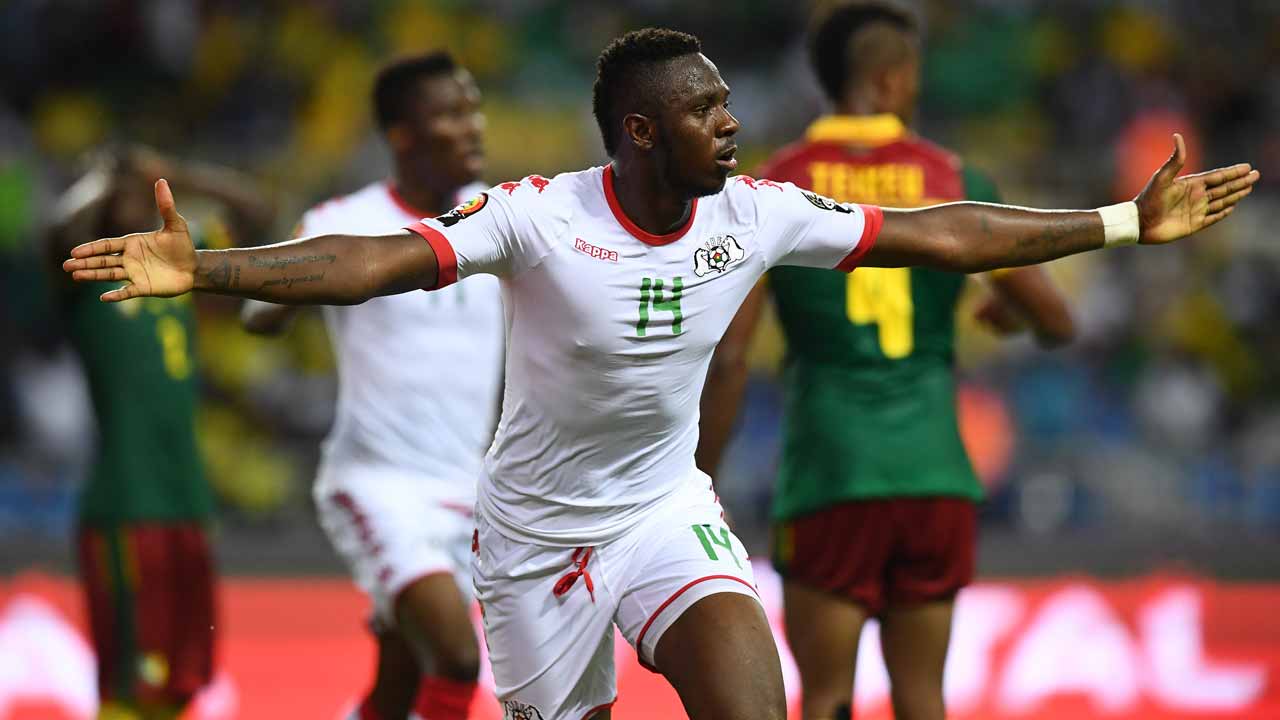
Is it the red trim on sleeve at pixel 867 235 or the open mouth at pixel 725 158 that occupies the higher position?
the open mouth at pixel 725 158

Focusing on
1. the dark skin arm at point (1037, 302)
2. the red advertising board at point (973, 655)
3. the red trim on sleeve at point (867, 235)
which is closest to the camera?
the red trim on sleeve at point (867, 235)

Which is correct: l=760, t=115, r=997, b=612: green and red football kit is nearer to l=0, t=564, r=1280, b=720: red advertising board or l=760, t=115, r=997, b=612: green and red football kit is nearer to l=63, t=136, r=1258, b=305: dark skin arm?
l=63, t=136, r=1258, b=305: dark skin arm

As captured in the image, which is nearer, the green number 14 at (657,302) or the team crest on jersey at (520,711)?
the green number 14 at (657,302)

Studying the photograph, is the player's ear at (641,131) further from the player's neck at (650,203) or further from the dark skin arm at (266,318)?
the dark skin arm at (266,318)

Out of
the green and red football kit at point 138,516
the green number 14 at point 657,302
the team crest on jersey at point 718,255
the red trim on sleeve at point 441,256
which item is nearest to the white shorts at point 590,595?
the green number 14 at point 657,302

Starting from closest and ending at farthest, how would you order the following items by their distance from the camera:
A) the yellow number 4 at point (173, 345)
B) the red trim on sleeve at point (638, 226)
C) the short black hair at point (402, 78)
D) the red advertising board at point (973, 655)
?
the red trim on sleeve at point (638, 226), the short black hair at point (402, 78), the yellow number 4 at point (173, 345), the red advertising board at point (973, 655)

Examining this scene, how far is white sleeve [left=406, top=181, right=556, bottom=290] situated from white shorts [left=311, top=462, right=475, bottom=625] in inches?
68.4

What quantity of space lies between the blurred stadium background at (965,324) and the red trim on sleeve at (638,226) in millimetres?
4046

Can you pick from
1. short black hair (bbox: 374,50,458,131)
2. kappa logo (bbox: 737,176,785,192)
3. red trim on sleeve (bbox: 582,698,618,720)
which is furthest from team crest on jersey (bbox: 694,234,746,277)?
A: short black hair (bbox: 374,50,458,131)

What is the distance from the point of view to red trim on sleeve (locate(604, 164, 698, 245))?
447cm

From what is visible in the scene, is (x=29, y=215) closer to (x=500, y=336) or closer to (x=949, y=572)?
(x=500, y=336)

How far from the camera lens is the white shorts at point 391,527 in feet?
19.3

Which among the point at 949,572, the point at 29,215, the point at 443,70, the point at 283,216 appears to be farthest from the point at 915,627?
the point at 29,215

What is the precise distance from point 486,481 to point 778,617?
4.39 meters
